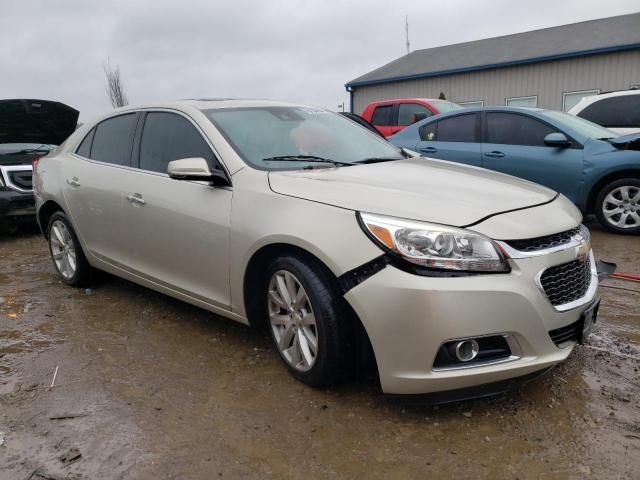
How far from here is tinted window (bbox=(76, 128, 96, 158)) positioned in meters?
4.43

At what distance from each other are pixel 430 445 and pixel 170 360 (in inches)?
65.7

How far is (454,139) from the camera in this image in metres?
7.08

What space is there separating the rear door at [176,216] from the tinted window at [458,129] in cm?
438

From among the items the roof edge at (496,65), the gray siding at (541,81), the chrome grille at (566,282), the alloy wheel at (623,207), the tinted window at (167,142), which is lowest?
the alloy wheel at (623,207)

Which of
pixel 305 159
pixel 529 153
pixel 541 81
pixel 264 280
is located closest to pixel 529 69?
pixel 541 81

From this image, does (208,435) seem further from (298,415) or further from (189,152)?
(189,152)

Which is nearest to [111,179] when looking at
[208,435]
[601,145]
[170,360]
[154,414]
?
[170,360]

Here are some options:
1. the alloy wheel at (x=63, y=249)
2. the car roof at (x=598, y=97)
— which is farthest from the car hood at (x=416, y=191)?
the car roof at (x=598, y=97)

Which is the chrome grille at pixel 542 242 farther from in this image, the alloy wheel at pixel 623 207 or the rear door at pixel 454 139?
the rear door at pixel 454 139

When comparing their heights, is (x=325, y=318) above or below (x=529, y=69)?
below

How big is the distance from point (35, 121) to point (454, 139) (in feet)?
18.1

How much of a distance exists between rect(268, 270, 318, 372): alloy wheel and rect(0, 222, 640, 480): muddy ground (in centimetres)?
19

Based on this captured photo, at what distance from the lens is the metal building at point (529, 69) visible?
16.1m

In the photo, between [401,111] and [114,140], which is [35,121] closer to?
[114,140]
